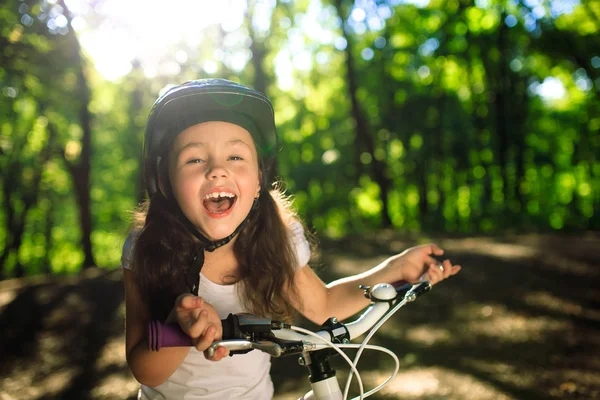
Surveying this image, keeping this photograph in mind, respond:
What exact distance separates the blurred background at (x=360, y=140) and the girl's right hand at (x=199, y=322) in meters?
4.27

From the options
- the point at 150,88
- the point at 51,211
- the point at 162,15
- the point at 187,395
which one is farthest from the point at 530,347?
the point at 51,211

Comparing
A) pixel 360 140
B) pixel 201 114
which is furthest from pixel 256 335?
pixel 360 140

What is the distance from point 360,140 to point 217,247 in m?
20.7

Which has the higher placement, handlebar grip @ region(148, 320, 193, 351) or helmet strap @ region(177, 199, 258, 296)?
helmet strap @ region(177, 199, 258, 296)

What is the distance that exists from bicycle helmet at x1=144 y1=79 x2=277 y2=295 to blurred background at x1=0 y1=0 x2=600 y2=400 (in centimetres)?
A: 375

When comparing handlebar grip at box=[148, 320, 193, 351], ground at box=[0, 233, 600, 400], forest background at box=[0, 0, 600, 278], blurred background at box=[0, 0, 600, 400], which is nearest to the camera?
handlebar grip at box=[148, 320, 193, 351]

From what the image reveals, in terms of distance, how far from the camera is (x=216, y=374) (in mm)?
2203

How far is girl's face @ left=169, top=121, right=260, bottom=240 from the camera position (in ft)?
6.69

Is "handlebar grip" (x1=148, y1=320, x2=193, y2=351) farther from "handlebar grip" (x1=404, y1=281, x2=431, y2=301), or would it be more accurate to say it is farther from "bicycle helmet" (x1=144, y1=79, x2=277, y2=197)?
"bicycle helmet" (x1=144, y1=79, x2=277, y2=197)

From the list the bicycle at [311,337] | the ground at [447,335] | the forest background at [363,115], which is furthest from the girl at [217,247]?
the forest background at [363,115]

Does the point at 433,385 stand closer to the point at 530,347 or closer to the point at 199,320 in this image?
the point at 530,347

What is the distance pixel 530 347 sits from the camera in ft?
20.5

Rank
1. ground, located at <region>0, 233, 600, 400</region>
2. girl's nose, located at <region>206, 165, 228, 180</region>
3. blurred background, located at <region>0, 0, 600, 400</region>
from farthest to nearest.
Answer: blurred background, located at <region>0, 0, 600, 400</region> < ground, located at <region>0, 233, 600, 400</region> < girl's nose, located at <region>206, 165, 228, 180</region>

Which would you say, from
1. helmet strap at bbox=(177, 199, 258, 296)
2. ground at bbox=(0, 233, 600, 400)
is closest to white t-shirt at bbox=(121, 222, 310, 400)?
helmet strap at bbox=(177, 199, 258, 296)
